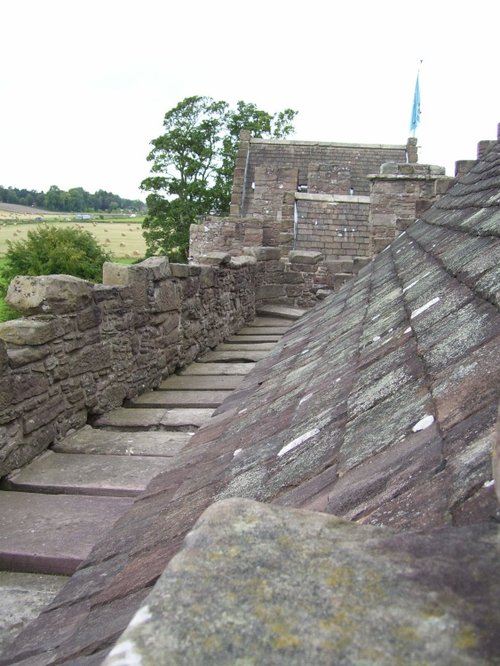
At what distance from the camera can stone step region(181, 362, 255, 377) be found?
885 centimetres

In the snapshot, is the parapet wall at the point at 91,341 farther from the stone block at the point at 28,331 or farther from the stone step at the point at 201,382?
the stone step at the point at 201,382

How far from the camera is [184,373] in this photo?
8930 mm

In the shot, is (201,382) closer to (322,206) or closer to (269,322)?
(269,322)

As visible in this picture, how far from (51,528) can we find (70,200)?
10338cm

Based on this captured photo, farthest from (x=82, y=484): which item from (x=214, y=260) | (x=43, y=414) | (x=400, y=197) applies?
(x=400, y=197)

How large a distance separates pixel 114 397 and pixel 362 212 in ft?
42.9

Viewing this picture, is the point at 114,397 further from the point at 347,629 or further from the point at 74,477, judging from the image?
the point at 347,629

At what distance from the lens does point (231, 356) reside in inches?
391

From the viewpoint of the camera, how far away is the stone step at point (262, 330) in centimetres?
1221

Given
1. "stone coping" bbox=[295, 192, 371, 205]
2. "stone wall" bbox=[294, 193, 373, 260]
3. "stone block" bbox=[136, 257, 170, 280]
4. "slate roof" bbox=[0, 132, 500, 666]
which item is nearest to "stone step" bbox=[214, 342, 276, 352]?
"stone block" bbox=[136, 257, 170, 280]

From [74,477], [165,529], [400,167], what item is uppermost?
[400,167]

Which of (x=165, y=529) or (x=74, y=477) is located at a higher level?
(x=165, y=529)

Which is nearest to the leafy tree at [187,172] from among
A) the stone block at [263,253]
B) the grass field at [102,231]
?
the grass field at [102,231]

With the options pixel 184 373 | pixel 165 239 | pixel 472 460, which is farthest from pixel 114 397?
pixel 165 239
